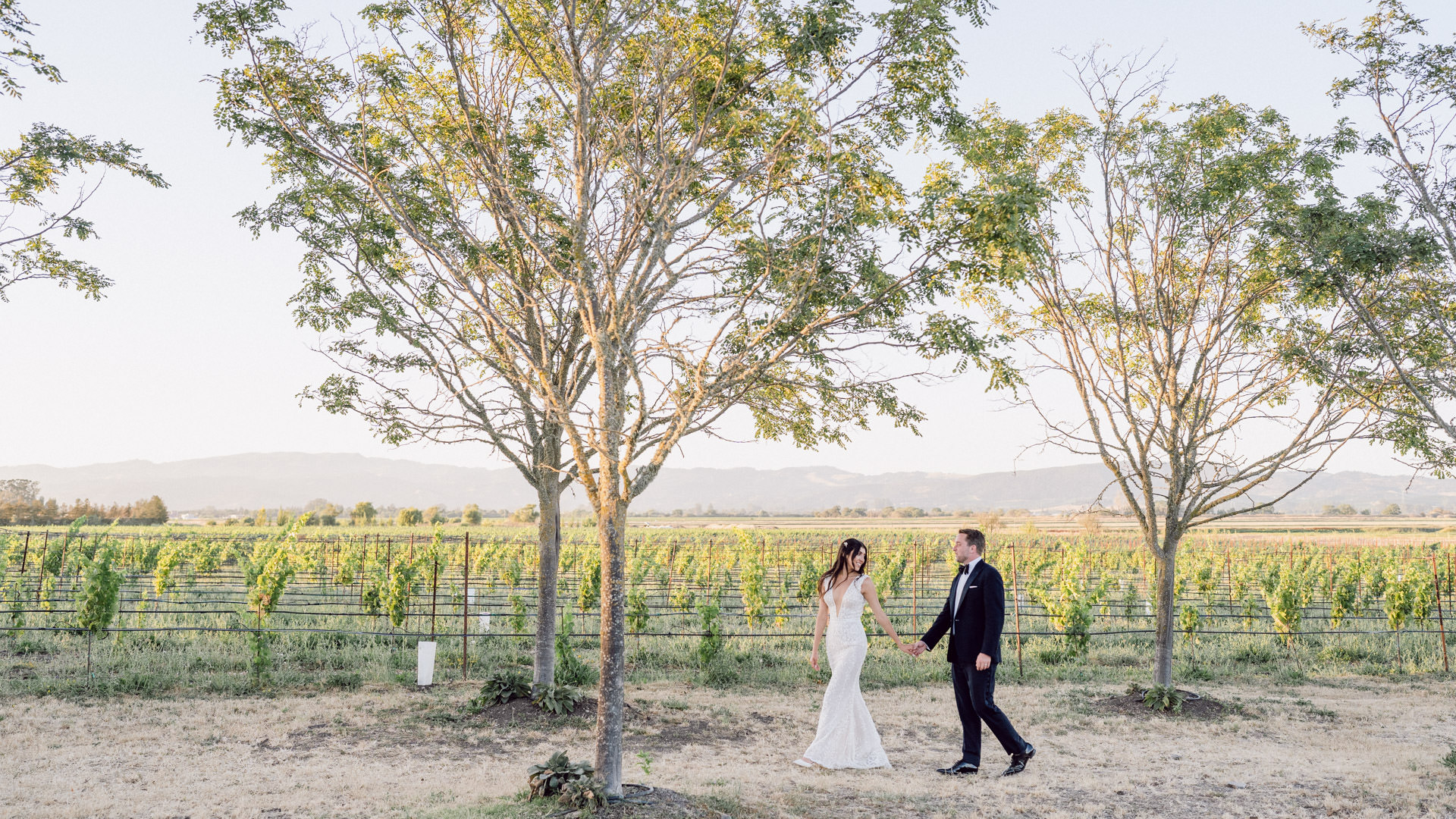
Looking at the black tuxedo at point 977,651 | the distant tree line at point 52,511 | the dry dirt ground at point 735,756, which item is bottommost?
the distant tree line at point 52,511

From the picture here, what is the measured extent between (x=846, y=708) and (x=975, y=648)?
110 centimetres

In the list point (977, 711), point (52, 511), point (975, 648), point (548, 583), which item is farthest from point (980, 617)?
point (52, 511)

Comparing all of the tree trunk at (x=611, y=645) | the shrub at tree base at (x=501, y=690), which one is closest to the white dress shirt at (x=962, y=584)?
the tree trunk at (x=611, y=645)

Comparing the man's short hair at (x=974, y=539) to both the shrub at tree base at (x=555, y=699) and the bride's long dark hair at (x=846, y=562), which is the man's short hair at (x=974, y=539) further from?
the shrub at tree base at (x=555, y=699)

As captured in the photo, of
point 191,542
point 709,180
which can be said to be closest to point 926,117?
point 709,180

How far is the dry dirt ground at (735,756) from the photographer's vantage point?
552cm

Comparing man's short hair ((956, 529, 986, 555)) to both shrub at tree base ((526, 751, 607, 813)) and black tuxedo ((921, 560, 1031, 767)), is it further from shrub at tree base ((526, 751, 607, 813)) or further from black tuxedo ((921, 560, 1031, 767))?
shrub at tree base ((526, 751, 607, 813))

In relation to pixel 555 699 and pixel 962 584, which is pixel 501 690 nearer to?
pixel 555 699

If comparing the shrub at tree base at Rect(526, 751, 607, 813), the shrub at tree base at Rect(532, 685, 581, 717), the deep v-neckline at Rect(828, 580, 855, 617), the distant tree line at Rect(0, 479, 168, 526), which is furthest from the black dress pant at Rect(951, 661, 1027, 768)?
the distant tree line at Rect(0, 479, 168, 526)

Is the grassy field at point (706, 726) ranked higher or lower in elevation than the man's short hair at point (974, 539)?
lower

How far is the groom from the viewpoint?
6152mm

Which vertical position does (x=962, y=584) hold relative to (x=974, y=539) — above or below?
below

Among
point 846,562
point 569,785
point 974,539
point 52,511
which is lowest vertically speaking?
point 52,511

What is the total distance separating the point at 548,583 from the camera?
8.15 m
